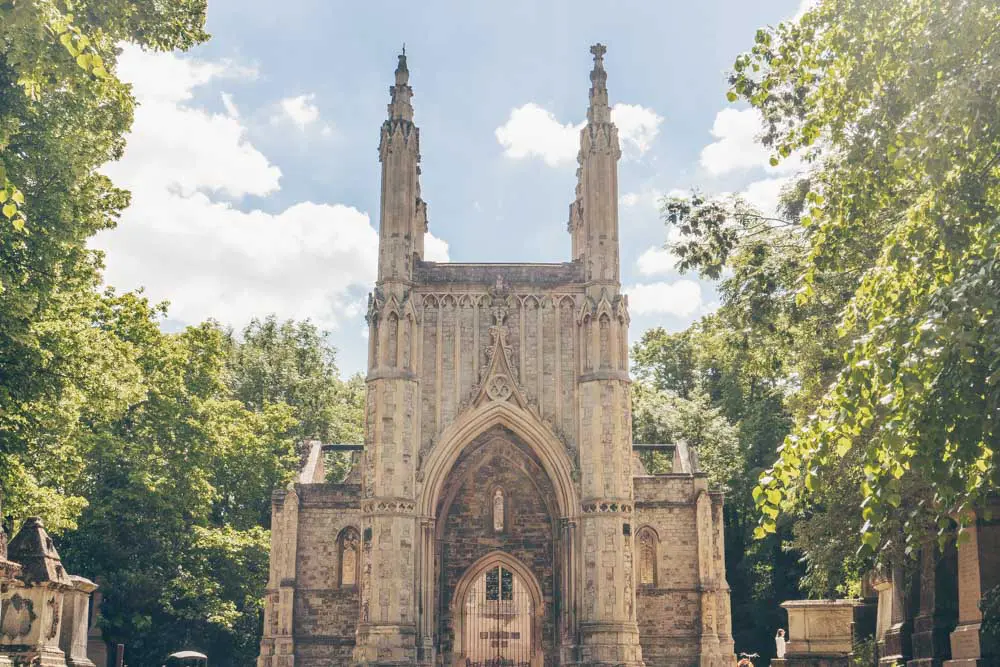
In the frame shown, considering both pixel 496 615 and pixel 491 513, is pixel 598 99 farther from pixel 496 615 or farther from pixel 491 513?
pixel 496 615

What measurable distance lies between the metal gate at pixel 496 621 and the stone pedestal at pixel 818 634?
21.6 m

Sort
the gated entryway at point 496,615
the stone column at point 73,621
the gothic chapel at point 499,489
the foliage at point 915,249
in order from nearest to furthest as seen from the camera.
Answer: the foliage at point 915,249, the stone column at point 73,621, the gothic chapel at point 499,489, the gated entryway at point 496,615

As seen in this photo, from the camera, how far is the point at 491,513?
1109 inches

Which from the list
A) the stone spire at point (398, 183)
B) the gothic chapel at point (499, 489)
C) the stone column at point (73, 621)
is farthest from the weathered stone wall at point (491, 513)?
the stone column at point (73, 621)

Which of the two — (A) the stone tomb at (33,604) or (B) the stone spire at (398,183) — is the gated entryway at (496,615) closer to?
(B) the stone spire at (398,183)

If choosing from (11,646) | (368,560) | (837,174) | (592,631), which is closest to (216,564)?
(368,560)

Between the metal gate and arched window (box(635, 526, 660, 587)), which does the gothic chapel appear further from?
the metal gate

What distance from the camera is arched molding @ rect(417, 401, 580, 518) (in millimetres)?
27172

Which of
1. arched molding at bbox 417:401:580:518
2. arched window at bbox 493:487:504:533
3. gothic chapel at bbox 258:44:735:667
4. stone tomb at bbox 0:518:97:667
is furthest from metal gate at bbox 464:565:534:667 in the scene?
stone tomb at bbox 0:518:97:667

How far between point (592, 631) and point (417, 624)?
13.2 ft

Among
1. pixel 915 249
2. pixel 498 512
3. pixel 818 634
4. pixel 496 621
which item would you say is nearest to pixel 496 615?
pixel 496 621

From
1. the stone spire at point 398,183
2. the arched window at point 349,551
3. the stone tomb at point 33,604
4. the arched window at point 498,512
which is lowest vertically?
the stone tomb at point 33,604

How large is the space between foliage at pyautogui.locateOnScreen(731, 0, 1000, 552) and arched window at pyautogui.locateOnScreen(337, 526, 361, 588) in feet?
71.9

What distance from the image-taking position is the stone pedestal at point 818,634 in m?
15.5
